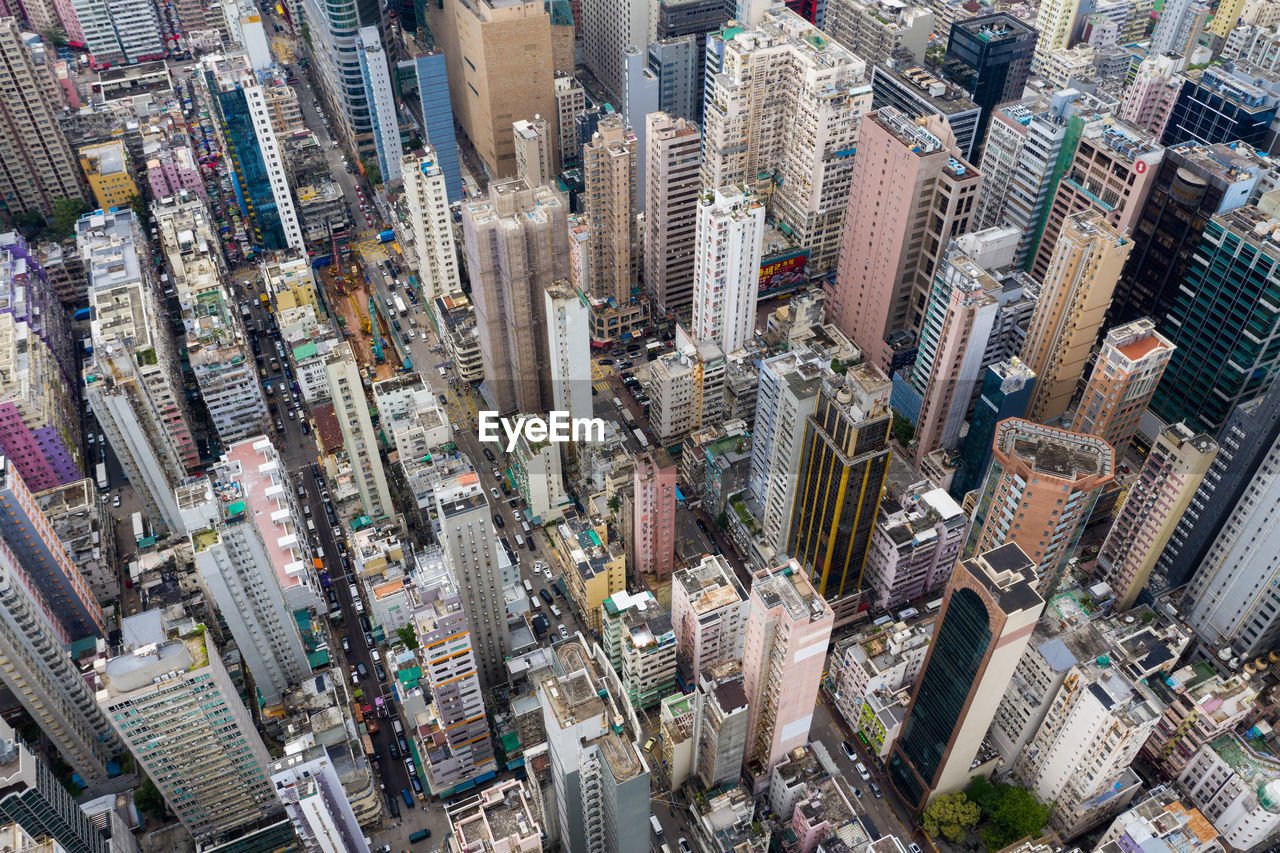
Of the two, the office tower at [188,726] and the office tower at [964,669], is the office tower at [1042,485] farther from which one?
the office tower at [188,726]

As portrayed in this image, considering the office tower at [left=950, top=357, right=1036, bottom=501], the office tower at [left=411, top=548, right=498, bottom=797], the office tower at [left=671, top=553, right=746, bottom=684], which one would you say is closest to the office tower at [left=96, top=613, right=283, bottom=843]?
the office tower at [left=411, top=548, right=498, bottom=797]

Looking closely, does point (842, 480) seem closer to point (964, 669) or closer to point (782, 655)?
point (782, 655)

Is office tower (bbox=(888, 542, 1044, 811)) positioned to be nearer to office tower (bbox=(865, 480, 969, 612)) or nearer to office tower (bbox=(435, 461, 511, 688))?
office tower (bbox=(865, 480, 969, 612))

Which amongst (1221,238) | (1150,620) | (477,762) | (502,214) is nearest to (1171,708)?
(1150,620)

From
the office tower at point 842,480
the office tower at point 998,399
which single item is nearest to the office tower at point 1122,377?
the office tower at point 998,399

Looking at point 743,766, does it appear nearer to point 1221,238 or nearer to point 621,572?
point 621,572

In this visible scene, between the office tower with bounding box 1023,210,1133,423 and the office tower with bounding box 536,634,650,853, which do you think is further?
the office tower with bounding box 1023,210,1133,423

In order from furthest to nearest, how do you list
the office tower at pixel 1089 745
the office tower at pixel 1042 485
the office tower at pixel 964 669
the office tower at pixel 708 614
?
1. the office tower at pixel 708 614
2. the office tower at pixel 1042 485
3. the office tower at pixel 1089 745
4. the office tower at pixel 964 669
